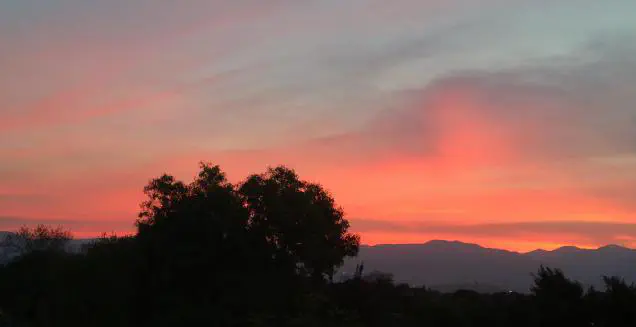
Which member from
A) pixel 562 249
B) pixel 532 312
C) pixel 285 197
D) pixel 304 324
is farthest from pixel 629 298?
pixel 562 249

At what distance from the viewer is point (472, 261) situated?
527 feet

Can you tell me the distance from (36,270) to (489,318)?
4201cm

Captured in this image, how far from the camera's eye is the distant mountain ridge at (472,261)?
118625mm

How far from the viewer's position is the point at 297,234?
36.0 meters

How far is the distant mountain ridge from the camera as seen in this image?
11862 cm

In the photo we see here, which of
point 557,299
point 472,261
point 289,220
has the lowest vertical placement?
point 557,299

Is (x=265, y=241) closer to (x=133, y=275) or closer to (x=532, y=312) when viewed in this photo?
(x=133, y=275)

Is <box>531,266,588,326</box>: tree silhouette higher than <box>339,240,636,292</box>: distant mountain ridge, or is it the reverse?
<box>339,240,636,292</box>: distant mountain ridge

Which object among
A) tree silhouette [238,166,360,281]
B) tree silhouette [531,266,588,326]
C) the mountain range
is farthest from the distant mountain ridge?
tree silhouette [531,266,588,326]

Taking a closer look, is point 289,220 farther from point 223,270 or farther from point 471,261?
point 471,261

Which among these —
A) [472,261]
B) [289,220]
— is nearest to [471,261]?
[472,261]

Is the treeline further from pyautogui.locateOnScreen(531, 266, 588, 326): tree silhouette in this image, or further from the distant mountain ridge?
the distant mountain ridge

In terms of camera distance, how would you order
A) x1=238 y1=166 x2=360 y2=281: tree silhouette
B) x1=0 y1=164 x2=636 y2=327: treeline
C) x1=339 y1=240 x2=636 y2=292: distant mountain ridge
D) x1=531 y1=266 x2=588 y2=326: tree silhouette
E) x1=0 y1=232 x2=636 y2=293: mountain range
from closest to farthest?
x1=531 y1=266 x2=588 y2=326: tree silhouette, x1=0 y1=164 x2=636 y2=327: treeline, x1=238 y1=166 x2=360 y2=281: tree silhouette, x1=0 y1=232 x2=636 y2=293: mountain range, x1=339 y1=240 x2=636 y2=292: distant mountain ridge

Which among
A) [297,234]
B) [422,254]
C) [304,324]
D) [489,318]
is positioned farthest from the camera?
[422,254]
